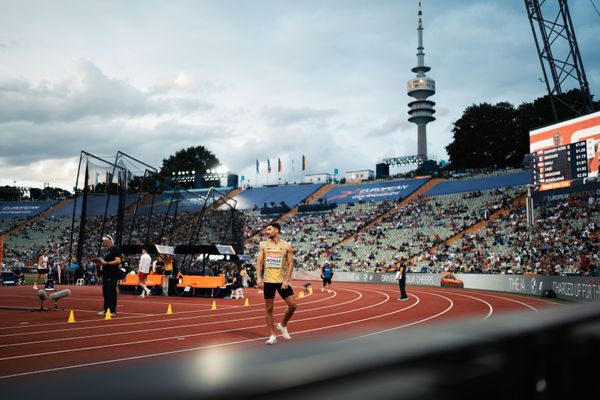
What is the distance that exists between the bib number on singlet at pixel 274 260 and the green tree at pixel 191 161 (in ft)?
313

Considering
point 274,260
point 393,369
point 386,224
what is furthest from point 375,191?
point 393,369

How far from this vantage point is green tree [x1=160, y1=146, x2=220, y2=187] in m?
102

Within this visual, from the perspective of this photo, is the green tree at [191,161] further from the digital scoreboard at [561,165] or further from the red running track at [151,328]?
the red running track at [151,328]

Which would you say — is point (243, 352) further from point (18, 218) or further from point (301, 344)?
point (18, 218)

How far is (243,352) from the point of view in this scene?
3.24 feet

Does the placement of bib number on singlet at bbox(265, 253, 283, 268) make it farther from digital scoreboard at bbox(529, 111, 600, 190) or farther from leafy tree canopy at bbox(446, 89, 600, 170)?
leafy tree canopy at bbox(446, 89, 600, 170)

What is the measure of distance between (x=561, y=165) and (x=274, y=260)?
77.2 ft

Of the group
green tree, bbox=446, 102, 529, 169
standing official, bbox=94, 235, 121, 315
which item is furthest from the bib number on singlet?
green tree, bbox=446, 102, 529, 169

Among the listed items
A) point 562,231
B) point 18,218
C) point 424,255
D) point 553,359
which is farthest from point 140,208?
point 18,218

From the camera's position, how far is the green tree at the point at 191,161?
336 ft

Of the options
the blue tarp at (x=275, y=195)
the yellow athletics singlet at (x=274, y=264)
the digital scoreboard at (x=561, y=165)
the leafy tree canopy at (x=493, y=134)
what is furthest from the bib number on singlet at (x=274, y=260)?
the leafy tree canopy at (x=493, y=134)

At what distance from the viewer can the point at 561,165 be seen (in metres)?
27.4

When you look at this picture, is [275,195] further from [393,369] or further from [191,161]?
[393,369]

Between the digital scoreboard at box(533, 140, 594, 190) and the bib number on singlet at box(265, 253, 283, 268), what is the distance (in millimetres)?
22743
